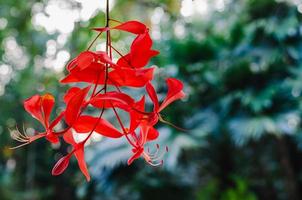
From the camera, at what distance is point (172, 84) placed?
1.44ft

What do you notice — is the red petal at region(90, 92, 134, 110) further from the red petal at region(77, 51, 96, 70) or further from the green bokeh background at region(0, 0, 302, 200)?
the green bokeh background at region(0, 0, 302, 200)

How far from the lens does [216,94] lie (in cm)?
258

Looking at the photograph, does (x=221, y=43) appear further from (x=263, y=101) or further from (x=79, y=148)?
(x=79, y=148)

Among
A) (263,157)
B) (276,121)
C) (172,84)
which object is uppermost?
(172,84)

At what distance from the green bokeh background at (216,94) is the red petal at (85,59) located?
1.05 meters

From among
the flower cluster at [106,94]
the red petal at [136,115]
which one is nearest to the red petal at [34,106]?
the flower cluster at [106,94]

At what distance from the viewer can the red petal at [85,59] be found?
40 centimetres

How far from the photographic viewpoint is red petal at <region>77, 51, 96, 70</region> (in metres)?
0.40

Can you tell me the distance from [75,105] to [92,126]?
4cm

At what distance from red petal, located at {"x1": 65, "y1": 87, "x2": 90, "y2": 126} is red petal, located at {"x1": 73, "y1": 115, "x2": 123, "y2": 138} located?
0.05ft

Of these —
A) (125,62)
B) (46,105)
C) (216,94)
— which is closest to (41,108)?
(46,105)

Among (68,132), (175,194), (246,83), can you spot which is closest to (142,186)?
(175,194)

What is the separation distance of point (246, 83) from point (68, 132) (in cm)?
204

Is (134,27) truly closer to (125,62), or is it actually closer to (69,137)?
(125,62)
